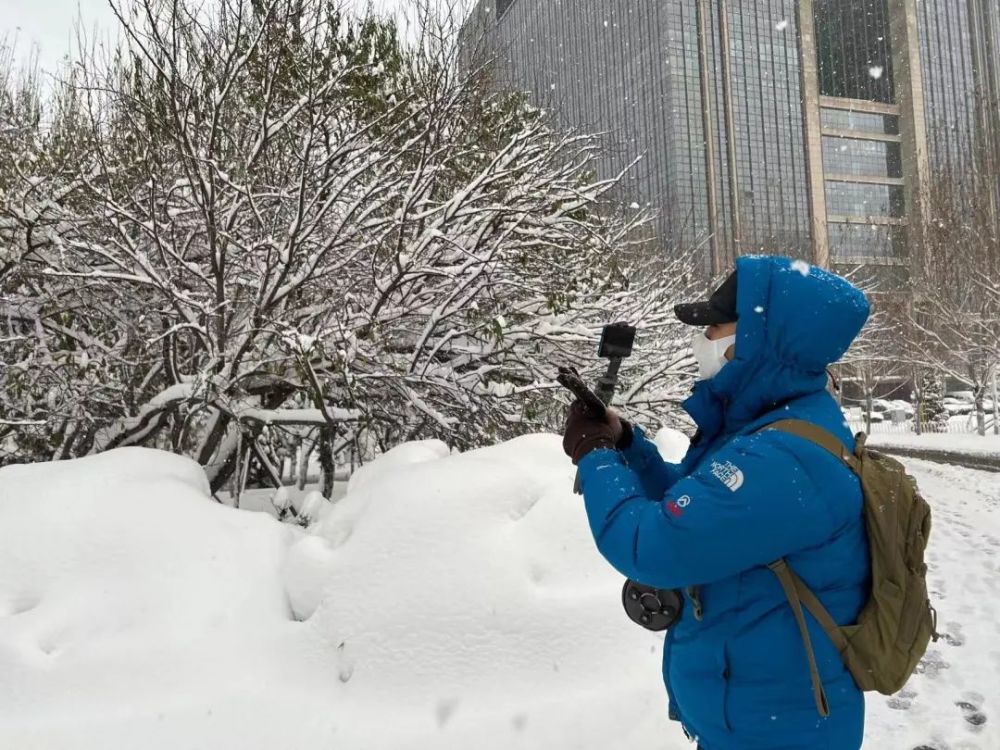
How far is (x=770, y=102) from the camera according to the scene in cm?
4731

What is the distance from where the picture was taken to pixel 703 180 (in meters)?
30.5

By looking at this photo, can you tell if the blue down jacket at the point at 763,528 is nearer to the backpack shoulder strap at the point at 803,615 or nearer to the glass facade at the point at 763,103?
the backpack shoulder strap at the point at 803,615

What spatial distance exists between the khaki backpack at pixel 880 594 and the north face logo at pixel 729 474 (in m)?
0.13

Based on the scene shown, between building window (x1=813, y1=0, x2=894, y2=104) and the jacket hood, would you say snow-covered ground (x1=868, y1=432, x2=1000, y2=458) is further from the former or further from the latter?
building window (x1=813, y1=0, x2=894, y2=104)

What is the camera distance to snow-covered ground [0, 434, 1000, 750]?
2.37m

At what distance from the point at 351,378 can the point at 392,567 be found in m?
1.87

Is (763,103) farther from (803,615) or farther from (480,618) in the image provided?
(803,615)

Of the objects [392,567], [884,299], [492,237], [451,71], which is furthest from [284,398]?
A: [884,299]

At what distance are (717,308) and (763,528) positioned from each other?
0.52 meters

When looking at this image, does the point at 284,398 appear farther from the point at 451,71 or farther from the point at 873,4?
the point at 873,4

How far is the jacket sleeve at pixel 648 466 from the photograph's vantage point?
1.86 meters

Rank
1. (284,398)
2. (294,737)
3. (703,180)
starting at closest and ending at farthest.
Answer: (294,737) → (284,398) → (703,180)

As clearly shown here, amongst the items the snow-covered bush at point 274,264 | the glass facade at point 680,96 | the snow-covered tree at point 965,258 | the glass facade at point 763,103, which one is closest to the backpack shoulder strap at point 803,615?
the snow-covered bush at point 274,264

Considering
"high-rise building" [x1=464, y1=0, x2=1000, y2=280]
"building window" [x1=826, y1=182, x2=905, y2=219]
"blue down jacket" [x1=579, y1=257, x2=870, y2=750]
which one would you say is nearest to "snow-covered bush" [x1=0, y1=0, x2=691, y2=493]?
"high-rise building" [x1=464, y1=0, x2=1000, y2=280]
